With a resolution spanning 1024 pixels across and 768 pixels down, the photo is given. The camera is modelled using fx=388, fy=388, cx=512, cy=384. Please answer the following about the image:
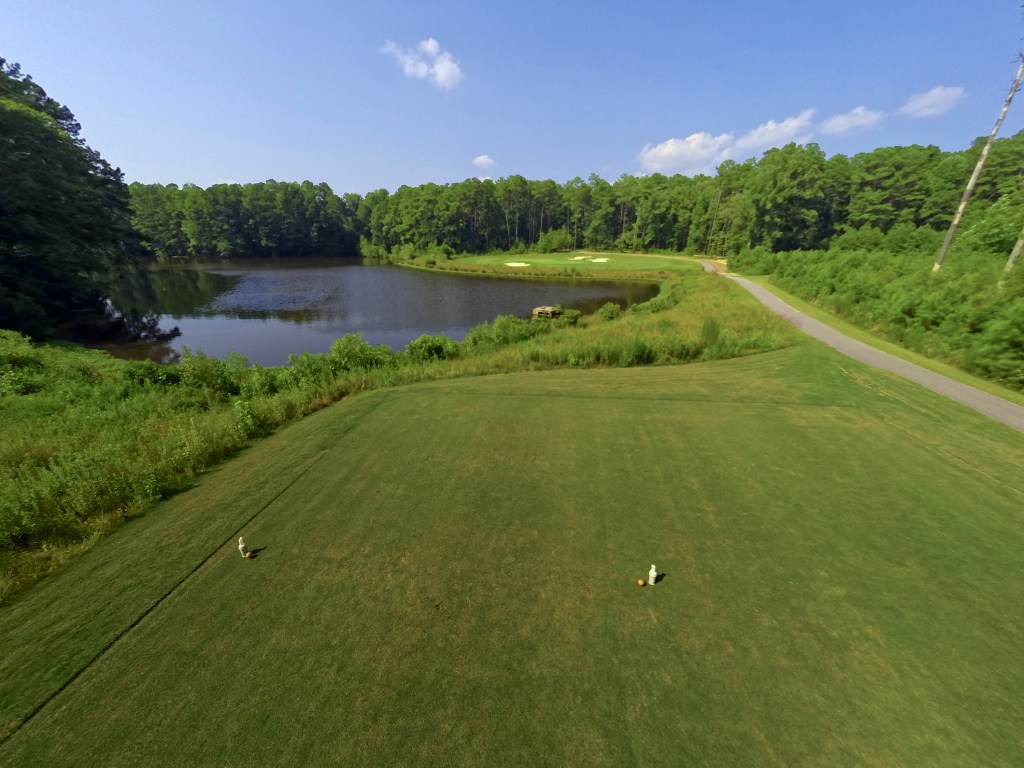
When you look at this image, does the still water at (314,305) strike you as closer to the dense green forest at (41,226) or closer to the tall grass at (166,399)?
the dense green forest at (41,226)

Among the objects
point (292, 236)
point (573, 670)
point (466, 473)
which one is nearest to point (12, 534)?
point (466, 473)

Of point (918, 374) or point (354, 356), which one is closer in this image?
point (918, 374)

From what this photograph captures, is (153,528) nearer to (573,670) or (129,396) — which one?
(573,670)

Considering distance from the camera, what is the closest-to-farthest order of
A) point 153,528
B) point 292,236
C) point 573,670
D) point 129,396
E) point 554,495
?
point 573,670 → point 153,528 → point 554,495 → point 129,396 → point 292,236

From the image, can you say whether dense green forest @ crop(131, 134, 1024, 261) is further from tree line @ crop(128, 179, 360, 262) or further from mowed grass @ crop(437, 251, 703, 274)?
mowed grass @ crop(437, 251, 703, 274)

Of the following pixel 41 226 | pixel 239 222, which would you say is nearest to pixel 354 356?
pixel 41 226

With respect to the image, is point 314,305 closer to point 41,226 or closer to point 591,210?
point 41,226
